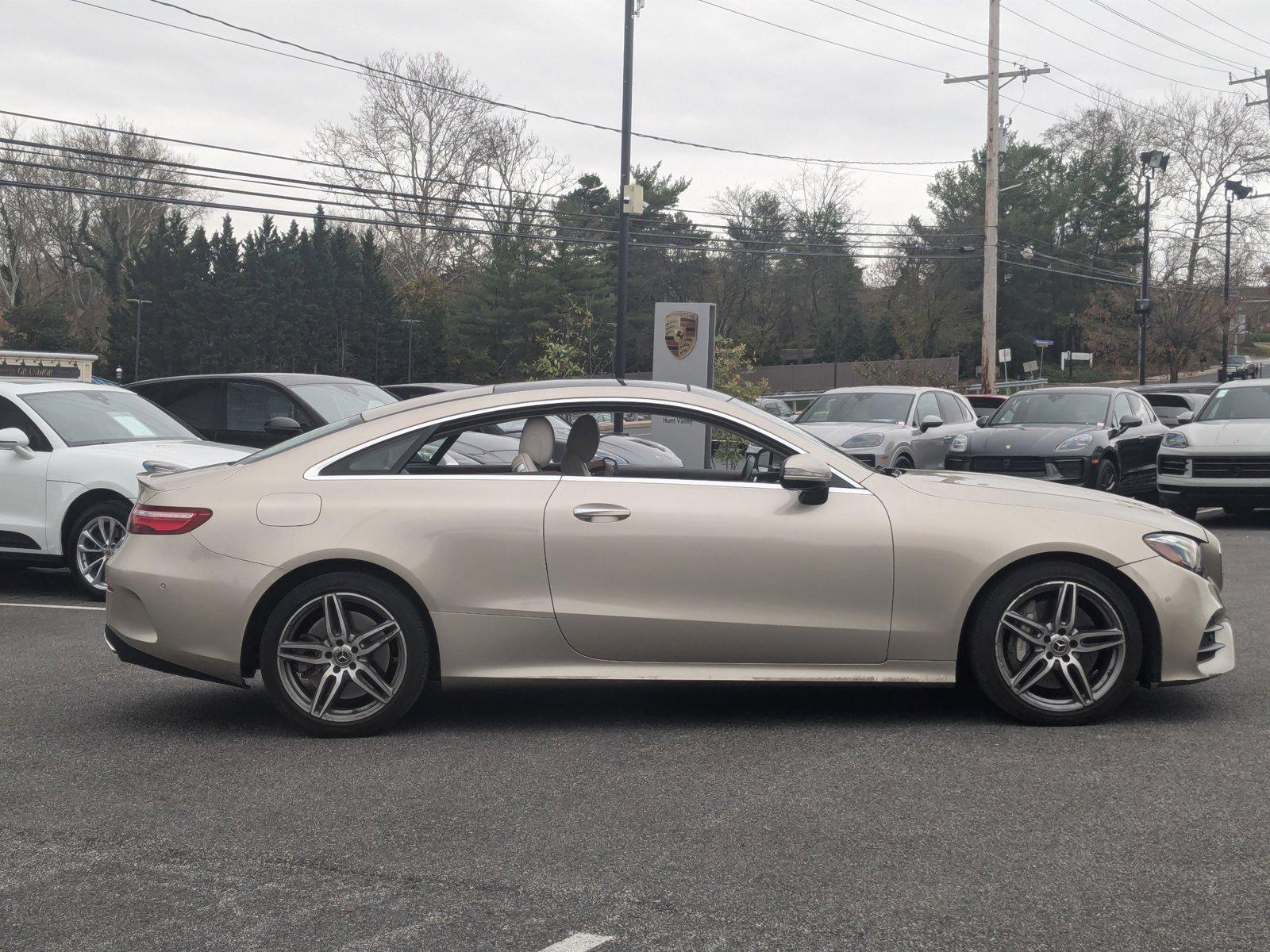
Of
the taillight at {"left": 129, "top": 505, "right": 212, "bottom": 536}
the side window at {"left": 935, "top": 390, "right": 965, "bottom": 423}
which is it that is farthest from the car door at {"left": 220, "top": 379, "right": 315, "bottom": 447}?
the side window at {"left": 935, "top": 390, "right": 965, "bottom": 423}

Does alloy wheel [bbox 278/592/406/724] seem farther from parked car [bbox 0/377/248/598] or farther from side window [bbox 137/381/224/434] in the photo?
side window [bbox 137/381/224/434]

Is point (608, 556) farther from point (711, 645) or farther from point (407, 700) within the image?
point (407, 700)

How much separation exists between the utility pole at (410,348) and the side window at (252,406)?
181ft

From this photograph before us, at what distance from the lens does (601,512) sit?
5367 millimetres

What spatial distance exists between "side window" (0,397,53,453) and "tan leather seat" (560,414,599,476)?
5.52m

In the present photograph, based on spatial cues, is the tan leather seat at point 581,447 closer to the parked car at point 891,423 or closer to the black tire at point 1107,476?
the parked car at point 891,423

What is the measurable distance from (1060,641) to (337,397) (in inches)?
339

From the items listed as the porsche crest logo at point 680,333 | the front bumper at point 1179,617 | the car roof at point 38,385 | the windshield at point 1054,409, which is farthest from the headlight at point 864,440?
the front bumper at point 1179,617

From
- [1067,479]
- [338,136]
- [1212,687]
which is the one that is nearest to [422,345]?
[338,136]

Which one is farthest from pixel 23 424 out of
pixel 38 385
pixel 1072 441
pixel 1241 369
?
pixel 1241 369

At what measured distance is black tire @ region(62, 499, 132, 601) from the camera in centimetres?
927

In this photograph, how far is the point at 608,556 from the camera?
5336 millimetres

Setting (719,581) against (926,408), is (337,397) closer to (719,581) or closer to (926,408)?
(719,581)

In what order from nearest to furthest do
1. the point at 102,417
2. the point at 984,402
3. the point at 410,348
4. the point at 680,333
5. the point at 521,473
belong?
the point at 521,473
the point at 102,417
the point at 680,333
the point at 984,402
the point at 410,348
